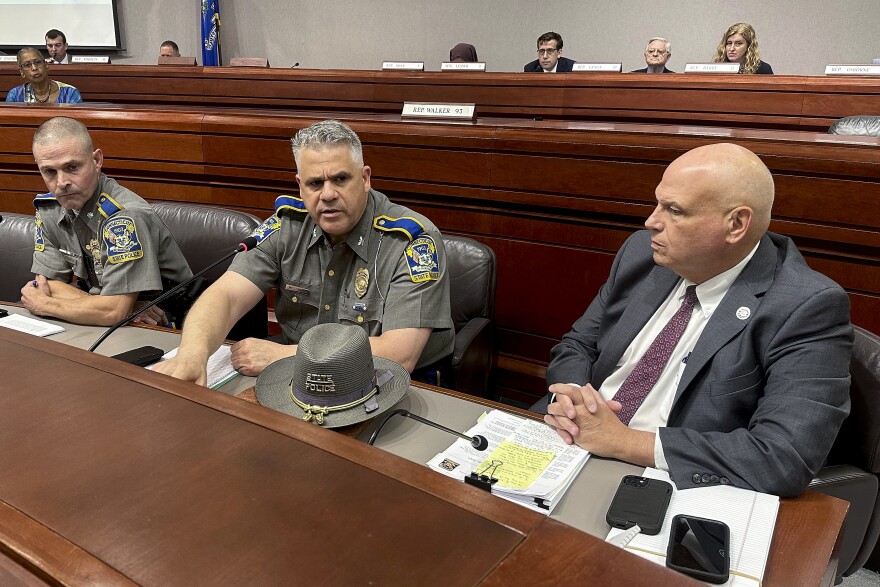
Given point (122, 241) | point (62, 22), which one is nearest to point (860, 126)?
point (122, 241)

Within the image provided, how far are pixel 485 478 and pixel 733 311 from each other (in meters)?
0.65

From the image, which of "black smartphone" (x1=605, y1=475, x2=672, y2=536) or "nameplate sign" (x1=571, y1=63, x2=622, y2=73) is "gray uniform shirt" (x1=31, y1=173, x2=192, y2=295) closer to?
"black smartphone" (x1=605, y1=475, x2=672, y2=536)

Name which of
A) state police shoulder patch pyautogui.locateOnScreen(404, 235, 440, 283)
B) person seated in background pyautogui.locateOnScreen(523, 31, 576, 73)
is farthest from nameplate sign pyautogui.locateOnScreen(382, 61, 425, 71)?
state police shoulder patch pyautogui.locateOnScreen(404, 235, 440, 283)

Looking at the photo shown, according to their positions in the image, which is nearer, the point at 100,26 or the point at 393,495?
the point at 393,495

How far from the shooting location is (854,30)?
5.43 meters

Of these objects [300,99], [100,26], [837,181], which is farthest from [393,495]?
[100,26]

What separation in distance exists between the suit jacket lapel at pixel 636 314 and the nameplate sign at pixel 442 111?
1132 mm

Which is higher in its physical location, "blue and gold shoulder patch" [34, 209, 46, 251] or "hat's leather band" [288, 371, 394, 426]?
"blue and gold shoulder patch" [34, 209, 46, 251]

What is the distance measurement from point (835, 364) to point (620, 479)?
46 centimetres

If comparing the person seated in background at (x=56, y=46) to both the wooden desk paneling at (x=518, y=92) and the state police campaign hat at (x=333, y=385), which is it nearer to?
the wooden desk paneling at (x=518, y=92)

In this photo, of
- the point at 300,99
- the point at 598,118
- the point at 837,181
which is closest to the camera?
the point at 837,181

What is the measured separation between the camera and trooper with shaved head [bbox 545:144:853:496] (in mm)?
1140

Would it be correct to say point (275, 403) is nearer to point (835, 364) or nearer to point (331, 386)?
point (331, 386)

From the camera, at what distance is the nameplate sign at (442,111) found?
245 cm
